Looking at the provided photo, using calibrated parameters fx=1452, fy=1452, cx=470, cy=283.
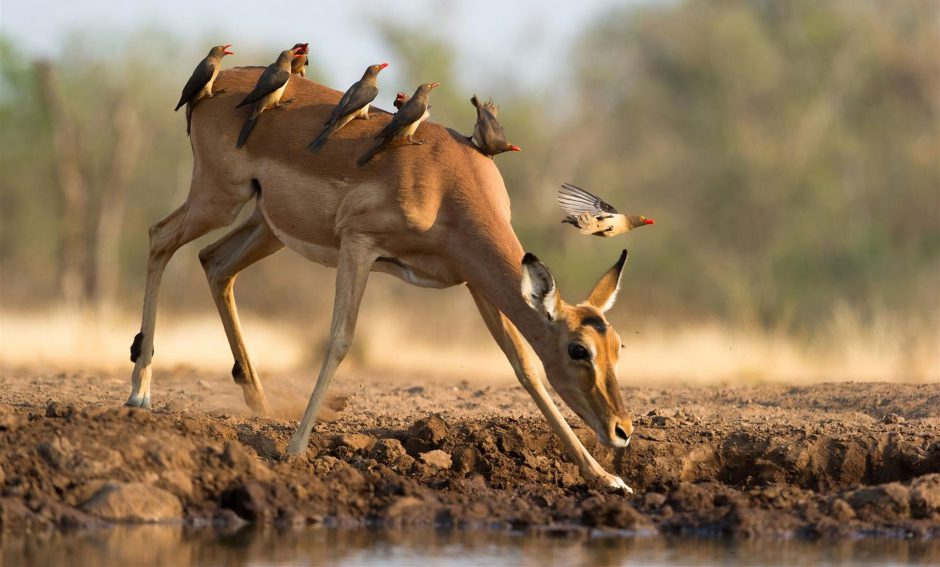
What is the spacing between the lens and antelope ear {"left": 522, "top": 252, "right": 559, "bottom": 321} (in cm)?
888

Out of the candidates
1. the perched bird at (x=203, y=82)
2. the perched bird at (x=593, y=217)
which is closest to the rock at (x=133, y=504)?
the perched bird at (x=593, y=217)

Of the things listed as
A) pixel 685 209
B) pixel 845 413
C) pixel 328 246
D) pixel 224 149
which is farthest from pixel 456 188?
pixel 685 209

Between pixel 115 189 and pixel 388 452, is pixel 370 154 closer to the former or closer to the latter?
pixel 388 452

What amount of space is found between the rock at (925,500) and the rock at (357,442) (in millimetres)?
3760

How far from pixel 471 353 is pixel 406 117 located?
1535 cm

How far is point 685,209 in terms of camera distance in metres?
37.3

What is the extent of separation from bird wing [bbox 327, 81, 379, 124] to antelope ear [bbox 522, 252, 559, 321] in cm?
217

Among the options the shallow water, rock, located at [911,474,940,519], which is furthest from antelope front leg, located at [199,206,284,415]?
rock, located at [911,474,940,519]

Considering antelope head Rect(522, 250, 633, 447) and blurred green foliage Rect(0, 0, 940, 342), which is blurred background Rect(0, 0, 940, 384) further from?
antelope head Rect(522, 250, 633, 447)

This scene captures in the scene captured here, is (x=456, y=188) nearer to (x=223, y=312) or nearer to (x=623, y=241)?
(x=223, y=312)

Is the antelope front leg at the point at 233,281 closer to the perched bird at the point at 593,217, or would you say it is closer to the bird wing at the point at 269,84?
the bird wing at the point at 269,84

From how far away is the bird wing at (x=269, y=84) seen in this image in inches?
427

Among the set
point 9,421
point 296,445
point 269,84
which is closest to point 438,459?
point 296,445

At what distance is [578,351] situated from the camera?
9.09 meters
